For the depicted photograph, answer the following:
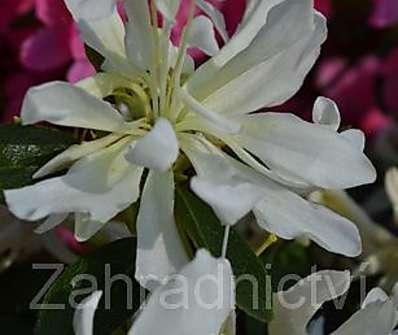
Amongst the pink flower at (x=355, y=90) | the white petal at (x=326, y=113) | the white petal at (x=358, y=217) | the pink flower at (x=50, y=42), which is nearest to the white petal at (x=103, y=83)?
the white petal at (x=326, y=113)

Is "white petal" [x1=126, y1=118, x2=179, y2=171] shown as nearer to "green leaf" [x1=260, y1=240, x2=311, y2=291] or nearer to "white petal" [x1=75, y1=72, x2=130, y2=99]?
"white petal" [x1=75, y1=72, x2=130, y2=99]

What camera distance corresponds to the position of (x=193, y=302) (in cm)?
57

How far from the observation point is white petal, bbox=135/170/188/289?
1.93ft

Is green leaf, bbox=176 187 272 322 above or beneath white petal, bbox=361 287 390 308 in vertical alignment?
above

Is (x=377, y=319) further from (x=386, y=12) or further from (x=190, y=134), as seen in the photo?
(x=386, y=12)

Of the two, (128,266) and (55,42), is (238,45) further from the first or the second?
(55,42)

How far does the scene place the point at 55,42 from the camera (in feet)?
3.64

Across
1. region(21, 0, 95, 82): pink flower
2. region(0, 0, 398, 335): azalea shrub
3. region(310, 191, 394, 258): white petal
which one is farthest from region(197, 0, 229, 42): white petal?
region(21, 0, 95, 82): pink flower

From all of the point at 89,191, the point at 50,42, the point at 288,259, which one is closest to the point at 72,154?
the point at 89,191

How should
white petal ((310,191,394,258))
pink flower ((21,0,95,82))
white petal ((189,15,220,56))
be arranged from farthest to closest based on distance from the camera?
pink flower ((21,0,95,82)) → white petal ((310,191,394,258)) → white petal ((189,15,220,56))

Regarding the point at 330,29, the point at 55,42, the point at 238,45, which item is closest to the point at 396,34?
the point at 330,29

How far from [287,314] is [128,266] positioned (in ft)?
0.31

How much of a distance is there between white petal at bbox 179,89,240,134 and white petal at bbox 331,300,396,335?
126 mm

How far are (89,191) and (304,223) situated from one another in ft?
0.36
